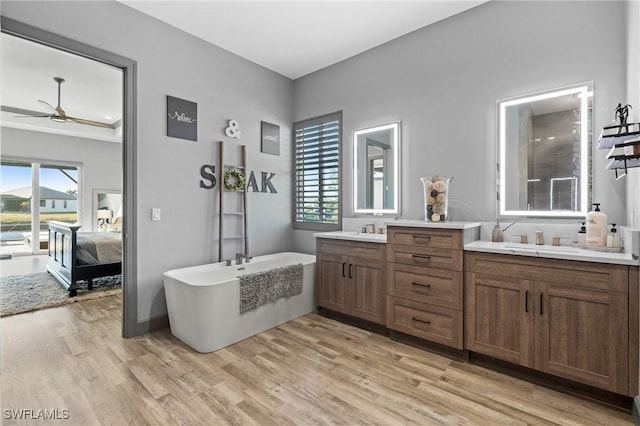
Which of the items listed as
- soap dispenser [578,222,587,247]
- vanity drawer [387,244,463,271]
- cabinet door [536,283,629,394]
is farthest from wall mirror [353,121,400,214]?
cabinet door [536,283,629,394]

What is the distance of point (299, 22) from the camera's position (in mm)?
3053

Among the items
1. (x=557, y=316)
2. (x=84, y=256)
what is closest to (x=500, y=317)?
(x=557, y=316)

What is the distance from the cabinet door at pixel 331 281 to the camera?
3172 mm

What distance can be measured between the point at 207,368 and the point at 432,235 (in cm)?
206

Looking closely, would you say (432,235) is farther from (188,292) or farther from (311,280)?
(188,292)

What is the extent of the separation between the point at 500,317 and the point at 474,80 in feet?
6.84

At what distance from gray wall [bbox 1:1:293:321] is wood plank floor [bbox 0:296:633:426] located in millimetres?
719

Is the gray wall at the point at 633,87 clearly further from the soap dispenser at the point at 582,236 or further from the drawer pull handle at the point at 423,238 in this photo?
the drawer pull handle at the point at 423,238

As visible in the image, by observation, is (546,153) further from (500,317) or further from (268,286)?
(268,286)

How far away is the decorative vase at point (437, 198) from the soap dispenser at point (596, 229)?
100cm

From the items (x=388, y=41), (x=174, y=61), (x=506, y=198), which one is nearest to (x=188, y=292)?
(x=174, y=61)

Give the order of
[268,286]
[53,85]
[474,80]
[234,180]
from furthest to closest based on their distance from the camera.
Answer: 1. [53,85]
2. [234,180]
3. [268,286]
4. [474,80]

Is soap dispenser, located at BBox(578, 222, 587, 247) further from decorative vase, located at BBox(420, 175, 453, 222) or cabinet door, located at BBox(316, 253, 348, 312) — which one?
cabinet door, located at BBox(316, 253, 348, 312)

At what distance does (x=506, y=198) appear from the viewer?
2633mm
